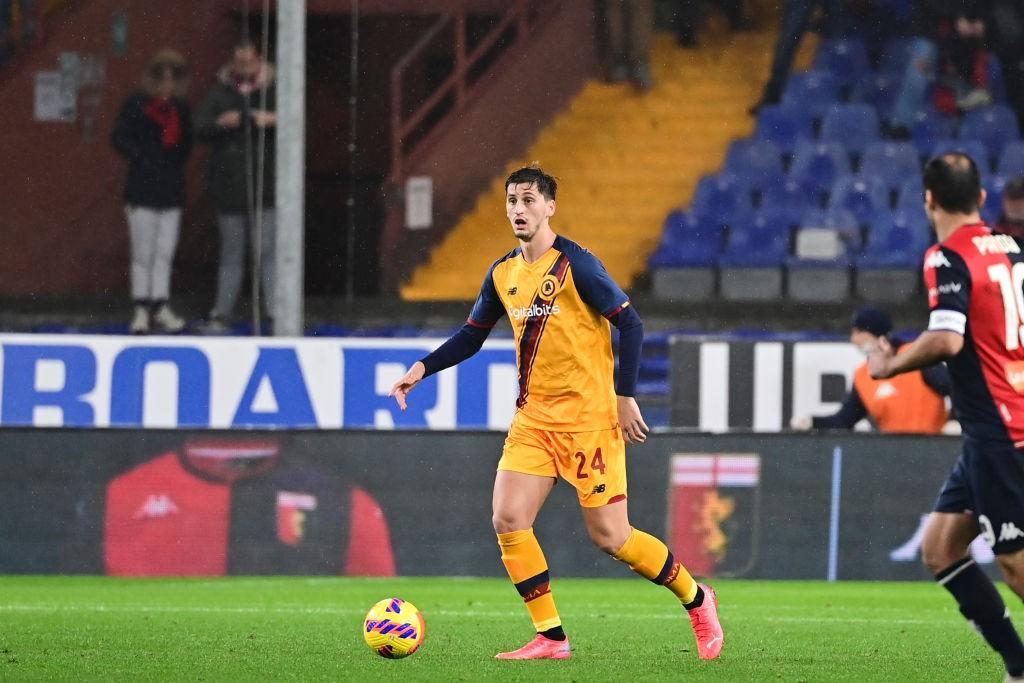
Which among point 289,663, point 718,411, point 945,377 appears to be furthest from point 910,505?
point 289,663

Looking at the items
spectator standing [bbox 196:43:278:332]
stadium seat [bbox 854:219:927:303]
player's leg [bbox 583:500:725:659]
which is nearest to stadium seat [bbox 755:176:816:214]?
stadium seat [bbox 854:219:927:303]

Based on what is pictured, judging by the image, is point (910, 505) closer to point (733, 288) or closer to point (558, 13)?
point (733, 288)

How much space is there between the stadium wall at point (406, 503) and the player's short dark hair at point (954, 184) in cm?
599

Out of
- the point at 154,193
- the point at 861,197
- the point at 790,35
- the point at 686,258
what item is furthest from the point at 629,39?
the point at 154,193

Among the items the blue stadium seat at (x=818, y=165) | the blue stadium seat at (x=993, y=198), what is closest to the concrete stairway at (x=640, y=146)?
the blue stadium seat at (x=818, y=165)

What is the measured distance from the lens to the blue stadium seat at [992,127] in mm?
15930

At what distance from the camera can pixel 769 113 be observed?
1641 centimetres

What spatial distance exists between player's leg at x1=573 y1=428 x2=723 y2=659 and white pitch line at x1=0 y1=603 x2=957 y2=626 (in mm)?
1896

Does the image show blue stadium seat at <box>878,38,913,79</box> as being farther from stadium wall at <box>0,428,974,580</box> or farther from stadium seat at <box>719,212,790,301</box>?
stadium wall at <box>0,428,974,580</box>

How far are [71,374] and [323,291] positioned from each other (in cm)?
250

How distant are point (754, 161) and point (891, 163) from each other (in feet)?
3.95

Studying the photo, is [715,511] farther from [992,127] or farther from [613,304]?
[992,127]

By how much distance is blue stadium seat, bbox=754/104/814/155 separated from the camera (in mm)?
16109

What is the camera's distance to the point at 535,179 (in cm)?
700
